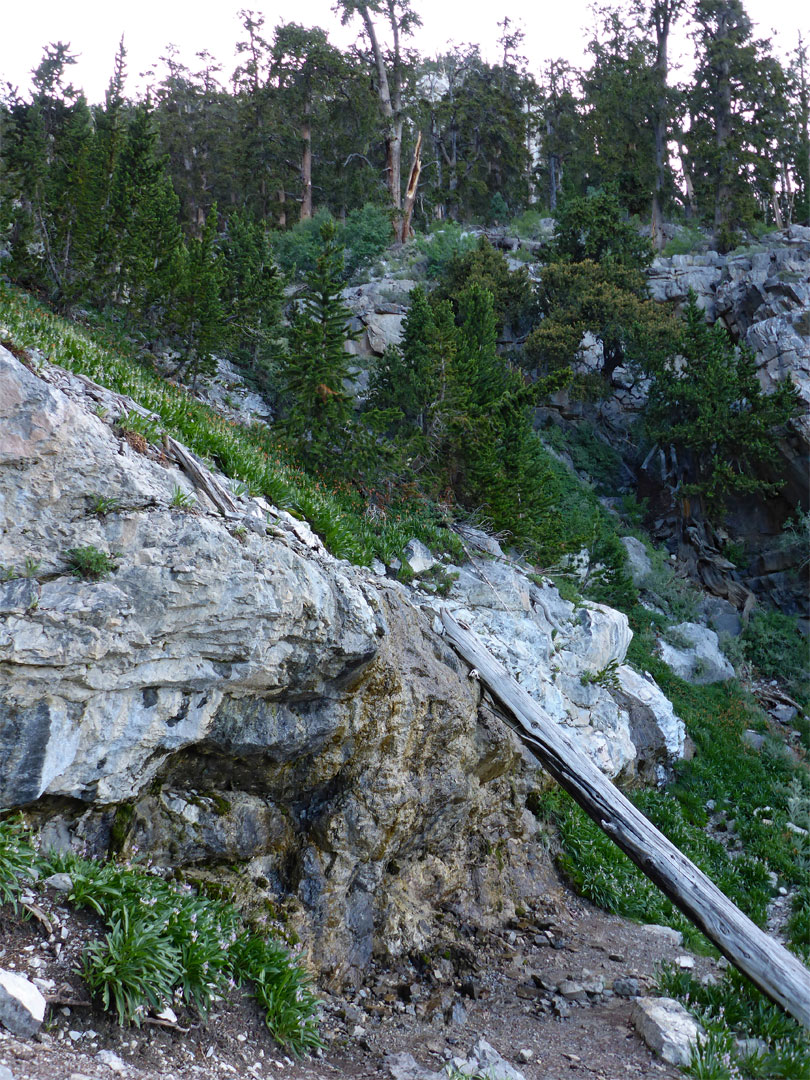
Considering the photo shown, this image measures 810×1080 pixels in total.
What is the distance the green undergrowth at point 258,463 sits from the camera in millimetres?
8609

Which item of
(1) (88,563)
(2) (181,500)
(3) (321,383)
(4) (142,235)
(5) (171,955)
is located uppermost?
(4) (142,235)

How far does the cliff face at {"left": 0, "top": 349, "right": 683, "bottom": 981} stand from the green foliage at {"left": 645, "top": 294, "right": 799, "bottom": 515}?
15.8 meters

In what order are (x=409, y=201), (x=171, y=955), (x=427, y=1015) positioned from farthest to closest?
(x=409, y=201), (x=427, y=1015), (x=171, y=955)

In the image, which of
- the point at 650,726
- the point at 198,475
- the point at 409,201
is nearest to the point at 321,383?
the point at 198,475

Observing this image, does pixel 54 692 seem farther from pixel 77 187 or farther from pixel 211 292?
pixel 77 187

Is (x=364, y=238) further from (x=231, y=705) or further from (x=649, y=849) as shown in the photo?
(x=649, y=849)

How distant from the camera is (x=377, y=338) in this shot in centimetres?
2411

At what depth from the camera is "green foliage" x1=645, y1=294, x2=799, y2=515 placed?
70.3 feet

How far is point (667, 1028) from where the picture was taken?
5996mm

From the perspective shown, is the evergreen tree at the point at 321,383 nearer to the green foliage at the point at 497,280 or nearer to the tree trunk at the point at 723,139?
the green foliage at the point at 497,280

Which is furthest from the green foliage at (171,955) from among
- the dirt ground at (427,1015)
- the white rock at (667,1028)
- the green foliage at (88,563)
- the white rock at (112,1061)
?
the white rock at (667,1028)

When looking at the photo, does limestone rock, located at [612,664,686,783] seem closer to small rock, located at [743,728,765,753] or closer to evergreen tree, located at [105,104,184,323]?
small rock, located at [743,728,765,753]

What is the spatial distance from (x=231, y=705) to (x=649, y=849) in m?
5.09

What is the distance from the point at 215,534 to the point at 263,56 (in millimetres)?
39447
